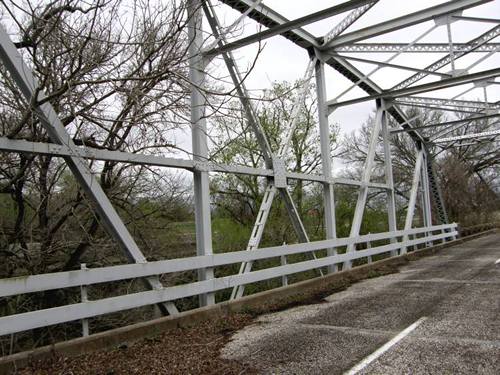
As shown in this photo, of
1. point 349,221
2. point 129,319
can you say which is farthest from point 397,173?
point 129,319

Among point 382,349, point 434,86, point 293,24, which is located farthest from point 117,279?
point 434,86

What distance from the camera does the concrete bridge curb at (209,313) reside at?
4.34 m

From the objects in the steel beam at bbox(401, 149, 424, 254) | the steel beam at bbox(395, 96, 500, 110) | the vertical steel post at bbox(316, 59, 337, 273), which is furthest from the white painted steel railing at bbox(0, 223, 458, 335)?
the steel beam at bbox(395, 96, 500, 110)

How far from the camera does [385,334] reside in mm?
5219

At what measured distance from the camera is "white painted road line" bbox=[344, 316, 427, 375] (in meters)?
4.09

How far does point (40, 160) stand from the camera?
629 cm

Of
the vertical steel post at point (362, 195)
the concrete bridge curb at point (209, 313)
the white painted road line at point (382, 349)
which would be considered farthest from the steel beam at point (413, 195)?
the white painted road line at point (382, 349)

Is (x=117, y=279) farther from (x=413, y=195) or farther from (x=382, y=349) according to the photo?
(x=413, y=195)

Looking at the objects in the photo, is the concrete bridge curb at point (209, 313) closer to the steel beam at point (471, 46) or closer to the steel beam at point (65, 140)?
the steel beam at point (65, 140)

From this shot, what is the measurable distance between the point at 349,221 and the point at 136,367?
15.9 metres

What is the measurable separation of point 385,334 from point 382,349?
63 cm

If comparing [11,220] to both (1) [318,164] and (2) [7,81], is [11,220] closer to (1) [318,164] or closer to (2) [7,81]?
(2) [7,81]

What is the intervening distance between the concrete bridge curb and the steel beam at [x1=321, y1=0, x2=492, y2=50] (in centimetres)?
538

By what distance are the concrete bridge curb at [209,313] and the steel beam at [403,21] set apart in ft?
17.7
